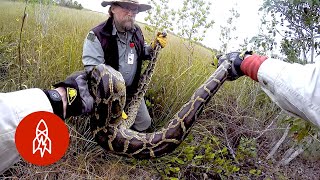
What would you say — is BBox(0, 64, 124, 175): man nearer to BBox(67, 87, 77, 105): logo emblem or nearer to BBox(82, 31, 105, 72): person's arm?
BBox(67, 87, 77, 105): logo emblem

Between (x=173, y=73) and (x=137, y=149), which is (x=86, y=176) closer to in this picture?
(x=137, y=149)

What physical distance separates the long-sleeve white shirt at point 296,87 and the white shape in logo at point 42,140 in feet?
3.87

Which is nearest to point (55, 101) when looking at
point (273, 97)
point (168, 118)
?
point (273, 97)

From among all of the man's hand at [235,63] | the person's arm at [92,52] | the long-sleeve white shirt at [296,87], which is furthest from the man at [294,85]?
the person's arm at [92,52]

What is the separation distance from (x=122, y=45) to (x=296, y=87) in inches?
102

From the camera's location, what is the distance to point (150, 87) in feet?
15.7

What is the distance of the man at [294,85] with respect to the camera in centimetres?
170

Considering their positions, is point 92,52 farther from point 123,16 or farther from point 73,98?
point 73,98

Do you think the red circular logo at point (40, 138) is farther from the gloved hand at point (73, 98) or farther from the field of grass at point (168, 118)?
the field of grass at point (168, 118)

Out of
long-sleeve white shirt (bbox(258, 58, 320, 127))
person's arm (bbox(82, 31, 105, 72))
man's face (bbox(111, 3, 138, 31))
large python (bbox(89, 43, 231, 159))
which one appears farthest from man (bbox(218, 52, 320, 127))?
Result: man's face (bbox(111, 3, 138, 31))

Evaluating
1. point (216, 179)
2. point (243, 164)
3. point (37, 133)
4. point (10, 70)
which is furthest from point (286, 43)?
point (37, 133)

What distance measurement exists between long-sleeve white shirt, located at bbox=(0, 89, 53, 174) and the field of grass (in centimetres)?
209

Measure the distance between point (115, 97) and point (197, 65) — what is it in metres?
2.88

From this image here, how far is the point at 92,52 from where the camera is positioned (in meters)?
3.80
